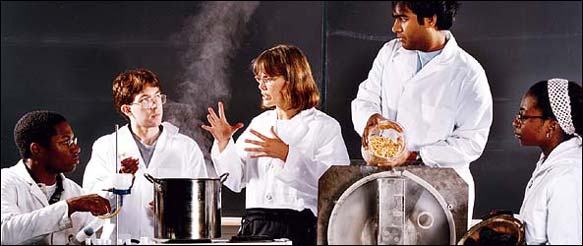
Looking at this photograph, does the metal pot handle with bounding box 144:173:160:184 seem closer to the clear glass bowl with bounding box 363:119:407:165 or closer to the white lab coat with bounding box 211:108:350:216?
the white lab coat with bounding box 211:108:350:216

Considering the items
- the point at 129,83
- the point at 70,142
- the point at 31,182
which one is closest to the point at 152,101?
the point at 129,83

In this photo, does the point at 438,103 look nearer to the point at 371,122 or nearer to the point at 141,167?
the point at 371,122

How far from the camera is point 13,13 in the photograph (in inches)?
172

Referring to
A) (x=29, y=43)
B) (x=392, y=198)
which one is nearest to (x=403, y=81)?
(x=392, y=198)

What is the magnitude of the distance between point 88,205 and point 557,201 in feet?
6.20

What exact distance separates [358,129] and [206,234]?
0.87 m

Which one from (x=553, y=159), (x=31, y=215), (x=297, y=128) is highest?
(x=297, y=128)

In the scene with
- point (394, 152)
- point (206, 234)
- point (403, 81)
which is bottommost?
point (206, 234)

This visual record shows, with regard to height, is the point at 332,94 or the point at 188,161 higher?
the point at 332,94

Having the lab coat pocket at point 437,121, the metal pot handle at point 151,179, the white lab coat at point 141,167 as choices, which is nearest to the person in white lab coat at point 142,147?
the white lab coat at point 141,167

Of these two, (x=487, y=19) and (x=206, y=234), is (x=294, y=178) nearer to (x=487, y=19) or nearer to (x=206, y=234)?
(x=206, y=234)

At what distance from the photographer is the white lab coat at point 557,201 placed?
12.5ft

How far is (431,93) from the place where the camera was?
170 inches

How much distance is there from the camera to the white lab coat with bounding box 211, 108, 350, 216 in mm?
4363
